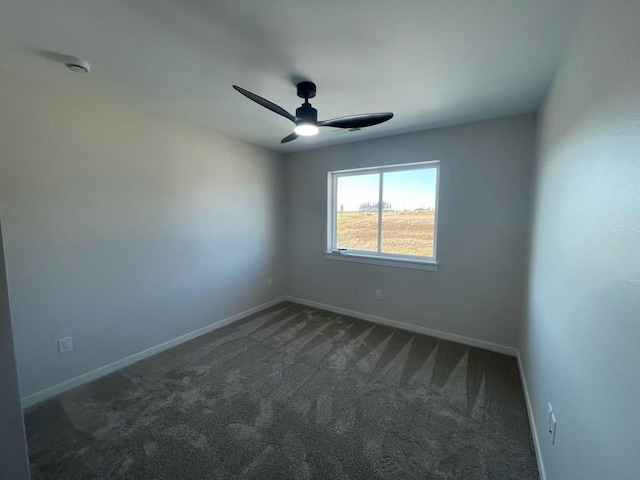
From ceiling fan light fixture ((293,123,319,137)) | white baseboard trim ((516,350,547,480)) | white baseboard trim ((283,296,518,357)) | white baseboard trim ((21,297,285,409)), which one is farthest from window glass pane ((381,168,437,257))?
white baseboard trim ((21,297,285,409))

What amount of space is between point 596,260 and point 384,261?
2455 millimetres

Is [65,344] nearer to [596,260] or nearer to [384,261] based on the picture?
[384,261]

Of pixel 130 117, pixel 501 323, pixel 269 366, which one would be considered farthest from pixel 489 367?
pixel 130 117

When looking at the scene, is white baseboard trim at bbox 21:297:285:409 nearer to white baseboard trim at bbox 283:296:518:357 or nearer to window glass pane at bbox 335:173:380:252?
white baseboard trim at bbox 283:296:518:357

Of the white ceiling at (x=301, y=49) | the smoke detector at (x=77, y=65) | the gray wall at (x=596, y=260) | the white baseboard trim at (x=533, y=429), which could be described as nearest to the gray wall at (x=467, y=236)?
the white ceiling at (x=301, y=49)

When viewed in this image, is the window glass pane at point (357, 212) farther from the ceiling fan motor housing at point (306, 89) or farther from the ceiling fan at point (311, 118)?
the ceiling fan motor housing at point (306, 89)

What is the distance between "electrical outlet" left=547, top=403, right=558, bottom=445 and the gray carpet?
33 cm

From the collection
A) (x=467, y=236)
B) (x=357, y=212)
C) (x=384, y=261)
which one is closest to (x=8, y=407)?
(x=384, y=261)

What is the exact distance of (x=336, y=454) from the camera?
→ 1.59m

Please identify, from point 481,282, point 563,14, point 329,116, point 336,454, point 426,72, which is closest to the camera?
point 563,14

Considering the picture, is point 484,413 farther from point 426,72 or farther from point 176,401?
point 426,72

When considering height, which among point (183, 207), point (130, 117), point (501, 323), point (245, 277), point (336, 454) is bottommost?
point (336, 454)

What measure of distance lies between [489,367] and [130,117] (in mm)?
4076

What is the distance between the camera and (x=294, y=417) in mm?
1877
